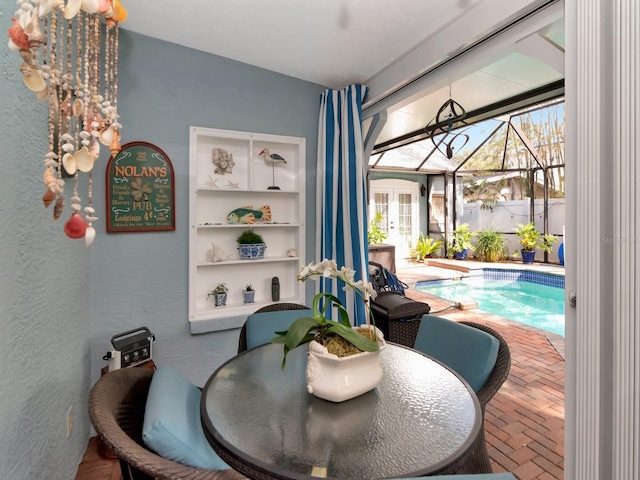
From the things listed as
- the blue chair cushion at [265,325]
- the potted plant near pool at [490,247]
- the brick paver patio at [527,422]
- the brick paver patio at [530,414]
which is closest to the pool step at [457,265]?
the potted plant near pool at [490,247]

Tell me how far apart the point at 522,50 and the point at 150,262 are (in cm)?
275

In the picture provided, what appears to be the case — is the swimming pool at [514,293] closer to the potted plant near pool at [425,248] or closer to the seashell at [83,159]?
the potted plant near pool at [425,248]

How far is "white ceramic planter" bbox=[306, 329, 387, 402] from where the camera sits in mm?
1106

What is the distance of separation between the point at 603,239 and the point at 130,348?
254cm

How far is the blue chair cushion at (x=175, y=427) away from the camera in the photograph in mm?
893

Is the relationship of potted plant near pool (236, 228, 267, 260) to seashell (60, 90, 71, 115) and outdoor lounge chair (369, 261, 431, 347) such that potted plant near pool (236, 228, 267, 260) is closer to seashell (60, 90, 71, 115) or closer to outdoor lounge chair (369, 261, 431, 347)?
outdoor lounge chair (369, 261, 431, 347)

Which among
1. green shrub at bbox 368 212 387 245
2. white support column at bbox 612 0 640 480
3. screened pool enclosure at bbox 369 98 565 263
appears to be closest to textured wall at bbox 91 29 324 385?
white support column at bbox 612 0 640 480

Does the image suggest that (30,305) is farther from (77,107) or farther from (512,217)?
(512,217)

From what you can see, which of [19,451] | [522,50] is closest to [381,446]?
[19,451]

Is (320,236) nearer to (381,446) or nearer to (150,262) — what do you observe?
(150,262)

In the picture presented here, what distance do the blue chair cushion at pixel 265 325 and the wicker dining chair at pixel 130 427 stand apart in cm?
71

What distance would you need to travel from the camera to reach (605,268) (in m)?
1.10

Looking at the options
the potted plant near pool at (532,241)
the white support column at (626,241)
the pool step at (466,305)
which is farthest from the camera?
the potted plant near pool at (532,241)

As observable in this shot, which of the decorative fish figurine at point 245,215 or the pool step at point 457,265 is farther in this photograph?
the pool step at point 457,265
